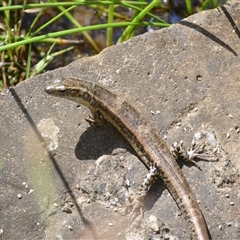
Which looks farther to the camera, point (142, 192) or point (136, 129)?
point (136, 129)

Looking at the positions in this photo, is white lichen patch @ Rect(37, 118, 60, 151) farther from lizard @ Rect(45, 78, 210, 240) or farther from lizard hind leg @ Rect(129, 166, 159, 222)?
lizard hind leg @ Rect(129, 166, 159, 222)

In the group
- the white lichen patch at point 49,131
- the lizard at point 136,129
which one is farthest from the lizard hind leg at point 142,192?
the white lichen patch at point 49,131

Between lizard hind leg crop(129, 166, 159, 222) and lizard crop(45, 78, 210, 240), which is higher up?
lizard crop(45, 78, 210, 240)

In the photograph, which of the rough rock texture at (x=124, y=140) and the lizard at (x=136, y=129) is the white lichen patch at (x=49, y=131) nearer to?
the rough rock texture at (x=124, y=140)

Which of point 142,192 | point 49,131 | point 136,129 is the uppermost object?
point 136,129

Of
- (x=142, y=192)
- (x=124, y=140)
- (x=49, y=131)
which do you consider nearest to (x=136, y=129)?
(x=124, y=140)

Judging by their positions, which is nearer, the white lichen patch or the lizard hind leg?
the lizard hind leg

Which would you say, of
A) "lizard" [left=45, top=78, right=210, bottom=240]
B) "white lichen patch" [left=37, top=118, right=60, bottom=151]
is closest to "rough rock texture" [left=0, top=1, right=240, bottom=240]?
"white lichen patch" [left=37, top=118, right=60, bottom=151]

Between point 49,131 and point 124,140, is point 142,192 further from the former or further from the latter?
point 49,131

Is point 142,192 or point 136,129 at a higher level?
point 136,129

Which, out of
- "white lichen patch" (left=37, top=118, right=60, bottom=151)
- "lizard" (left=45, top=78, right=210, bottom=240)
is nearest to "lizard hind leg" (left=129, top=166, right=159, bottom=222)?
"lizard" (left=45, top=78, right=210, bottom=240)
